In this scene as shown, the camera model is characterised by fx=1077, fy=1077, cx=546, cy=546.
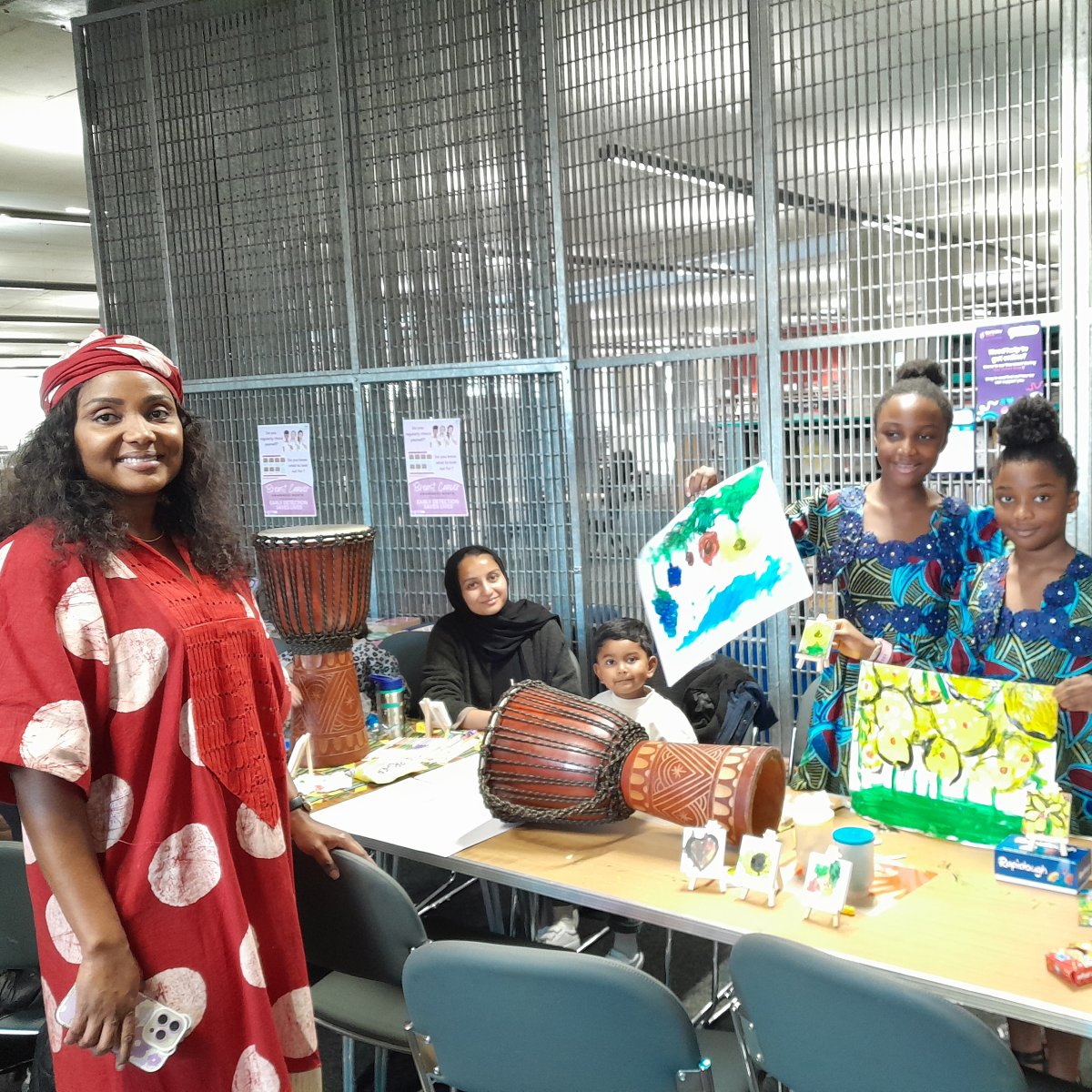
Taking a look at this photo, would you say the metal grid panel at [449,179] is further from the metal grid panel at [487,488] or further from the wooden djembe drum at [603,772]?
the wooden djembe drum at [603,772]

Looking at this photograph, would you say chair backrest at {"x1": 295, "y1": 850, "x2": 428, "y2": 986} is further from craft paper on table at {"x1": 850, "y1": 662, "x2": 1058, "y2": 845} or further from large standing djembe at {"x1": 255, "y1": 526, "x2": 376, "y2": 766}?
craft paper on table at {"x1": 850, "y1": 662, "x2": 1058, "y2": 845}

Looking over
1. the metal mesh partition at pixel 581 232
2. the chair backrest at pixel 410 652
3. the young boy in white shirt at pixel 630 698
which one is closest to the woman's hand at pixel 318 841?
the young boy in white shirt at pixel 630 698

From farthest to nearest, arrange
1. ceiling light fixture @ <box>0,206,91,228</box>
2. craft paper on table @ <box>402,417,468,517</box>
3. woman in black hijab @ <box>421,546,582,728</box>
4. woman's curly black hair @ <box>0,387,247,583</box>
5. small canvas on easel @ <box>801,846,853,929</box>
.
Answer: ceiling light fixture @ <box>0,206,91,228</box> → craft paper on table @ <box>402,417,468,517</box> → woman in black hijab @ <box>421,546,582,728</box> → small canvas on easel @ <box>801,846,853,929</box> → woman's curly black hair @ <box>0,387,247,583</box>

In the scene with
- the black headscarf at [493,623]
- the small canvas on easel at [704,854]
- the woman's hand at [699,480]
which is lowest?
the small canvas on easel at [704,854]

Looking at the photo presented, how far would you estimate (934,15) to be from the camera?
323 centimetres

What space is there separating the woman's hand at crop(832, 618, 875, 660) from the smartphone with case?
1.63m

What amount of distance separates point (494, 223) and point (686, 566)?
6.87ft

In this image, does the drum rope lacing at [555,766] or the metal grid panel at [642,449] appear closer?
the drum rope lacing at [555,766]

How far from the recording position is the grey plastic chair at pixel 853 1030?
1478 mm

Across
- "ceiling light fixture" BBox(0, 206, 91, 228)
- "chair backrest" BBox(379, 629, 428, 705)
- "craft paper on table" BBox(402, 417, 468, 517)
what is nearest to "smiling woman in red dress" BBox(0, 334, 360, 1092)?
"chair backrest" BBox(379, 629, 428, 705)

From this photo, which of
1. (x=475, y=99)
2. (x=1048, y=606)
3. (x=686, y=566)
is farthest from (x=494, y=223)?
(x=1048, y=606)

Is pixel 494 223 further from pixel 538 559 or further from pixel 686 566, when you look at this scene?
pixel 686 566

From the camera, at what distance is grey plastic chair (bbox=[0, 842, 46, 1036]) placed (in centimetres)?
232

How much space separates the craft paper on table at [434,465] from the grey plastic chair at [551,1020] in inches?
113
